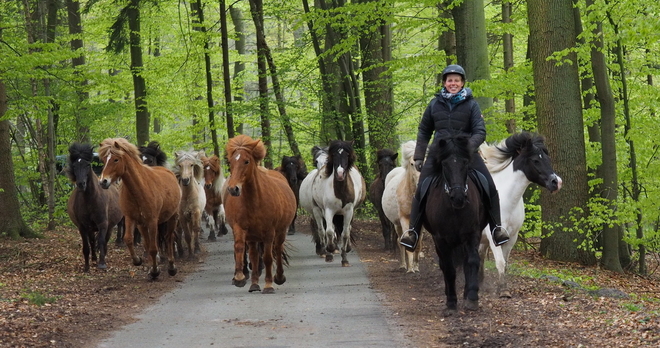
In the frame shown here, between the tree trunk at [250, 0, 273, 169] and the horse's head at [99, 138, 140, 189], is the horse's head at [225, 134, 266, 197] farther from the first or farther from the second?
the tree trunk at [250, 0, 273, 169]

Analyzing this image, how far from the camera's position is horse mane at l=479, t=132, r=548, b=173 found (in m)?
10.9

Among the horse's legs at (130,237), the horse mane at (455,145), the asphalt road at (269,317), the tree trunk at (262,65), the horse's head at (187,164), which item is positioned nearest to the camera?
the asphalt road at (269,317)

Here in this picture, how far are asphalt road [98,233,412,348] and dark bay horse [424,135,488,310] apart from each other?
1019 mm

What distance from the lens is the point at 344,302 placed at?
34.1ft

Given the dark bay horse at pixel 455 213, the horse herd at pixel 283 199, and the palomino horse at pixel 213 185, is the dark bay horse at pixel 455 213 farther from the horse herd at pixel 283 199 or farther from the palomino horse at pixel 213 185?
the palomino horse at pixel 213 185

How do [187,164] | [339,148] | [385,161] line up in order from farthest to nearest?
[385,161], [187,164], [339,148]

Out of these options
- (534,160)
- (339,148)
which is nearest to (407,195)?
(339,148)

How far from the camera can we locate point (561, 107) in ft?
50.6

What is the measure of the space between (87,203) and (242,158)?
210 inches

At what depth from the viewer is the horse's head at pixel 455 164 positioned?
27.7ft

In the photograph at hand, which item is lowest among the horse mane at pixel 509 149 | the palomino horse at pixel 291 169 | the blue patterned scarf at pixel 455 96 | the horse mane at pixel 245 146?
the palomino horse at pixel 291 169

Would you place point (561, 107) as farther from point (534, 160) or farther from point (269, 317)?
point (269, 317)

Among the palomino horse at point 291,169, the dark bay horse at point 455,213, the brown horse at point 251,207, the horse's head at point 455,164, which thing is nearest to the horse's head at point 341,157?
the brown horse at point 251,207

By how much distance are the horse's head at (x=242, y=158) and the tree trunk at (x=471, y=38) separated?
20.9 ft
